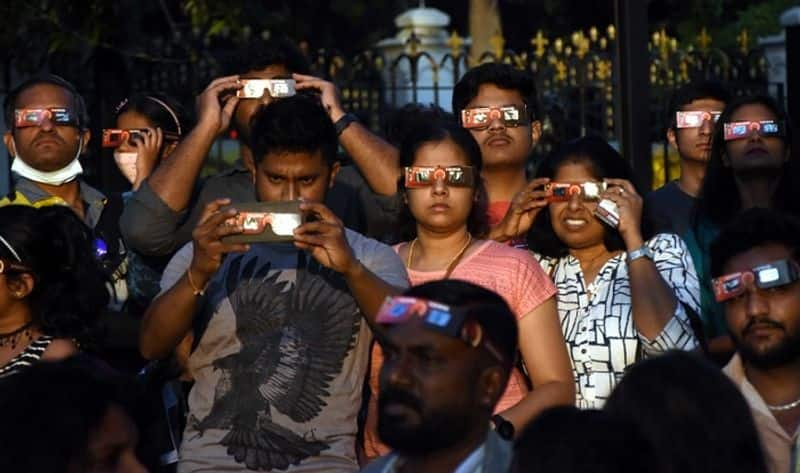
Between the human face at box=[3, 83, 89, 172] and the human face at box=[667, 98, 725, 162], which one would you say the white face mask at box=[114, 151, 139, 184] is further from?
the human face at box=[667, 98, 725, 162]

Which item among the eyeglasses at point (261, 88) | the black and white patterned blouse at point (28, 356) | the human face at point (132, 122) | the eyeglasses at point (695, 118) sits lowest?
the black and white patterned blouse at point (28, 356)

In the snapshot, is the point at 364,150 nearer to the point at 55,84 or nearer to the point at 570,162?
the point at 570,162

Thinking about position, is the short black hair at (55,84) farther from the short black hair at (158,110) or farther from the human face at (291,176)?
the human face at (291,176)

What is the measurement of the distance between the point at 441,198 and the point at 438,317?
5.17ft

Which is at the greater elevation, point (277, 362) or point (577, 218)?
point (577, 218)

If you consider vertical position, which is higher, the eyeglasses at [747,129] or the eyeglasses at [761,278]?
the eyeglasses at [747,129]

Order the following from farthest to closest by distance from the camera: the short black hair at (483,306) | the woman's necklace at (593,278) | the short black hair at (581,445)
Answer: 1. the woman's necklace at (593,278)
2. the short black hair at (483,306)
3. the short black hair at (581,445)

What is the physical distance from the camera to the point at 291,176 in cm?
619

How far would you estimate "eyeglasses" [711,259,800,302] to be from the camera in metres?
5.98

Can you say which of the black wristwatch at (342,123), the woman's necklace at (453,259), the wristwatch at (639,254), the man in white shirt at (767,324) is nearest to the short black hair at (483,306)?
the man in white shirt at (767,324)

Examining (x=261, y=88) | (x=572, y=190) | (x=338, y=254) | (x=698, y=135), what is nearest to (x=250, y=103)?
(x=261, y=88)

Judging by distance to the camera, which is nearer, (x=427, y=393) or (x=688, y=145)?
(x=427, y=393)

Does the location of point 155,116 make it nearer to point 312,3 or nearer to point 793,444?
point 793,444

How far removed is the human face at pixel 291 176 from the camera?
20.3ft
